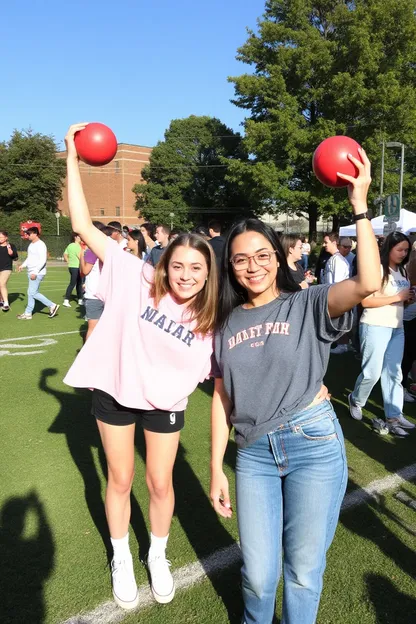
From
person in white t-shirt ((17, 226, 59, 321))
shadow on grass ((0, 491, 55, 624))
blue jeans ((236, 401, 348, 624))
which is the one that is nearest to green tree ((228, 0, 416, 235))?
person in white t-shirt ((17, 226, 59, 321))

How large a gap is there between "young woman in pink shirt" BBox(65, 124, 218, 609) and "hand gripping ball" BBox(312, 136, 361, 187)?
673mm

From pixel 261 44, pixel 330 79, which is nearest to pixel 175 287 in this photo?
pixel 330 79

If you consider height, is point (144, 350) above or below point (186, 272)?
below

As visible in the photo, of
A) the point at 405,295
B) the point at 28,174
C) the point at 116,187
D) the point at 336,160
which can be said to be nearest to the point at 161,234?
the point at 405,295

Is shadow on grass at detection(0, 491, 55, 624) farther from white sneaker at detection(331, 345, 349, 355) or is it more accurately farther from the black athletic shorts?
white sneaker at detection(331, 345, 349, 355)

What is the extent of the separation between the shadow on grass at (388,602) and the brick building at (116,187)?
62373mm

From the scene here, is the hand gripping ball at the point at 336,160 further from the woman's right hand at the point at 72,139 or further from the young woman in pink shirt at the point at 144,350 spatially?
the woman's right hand at the point at 72,139

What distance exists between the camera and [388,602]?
2.77 meters

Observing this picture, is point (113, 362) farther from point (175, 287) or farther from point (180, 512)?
point (180, 512)

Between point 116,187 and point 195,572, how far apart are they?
64.3 metres

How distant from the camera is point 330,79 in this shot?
3234 centimetres

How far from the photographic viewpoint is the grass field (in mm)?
2715

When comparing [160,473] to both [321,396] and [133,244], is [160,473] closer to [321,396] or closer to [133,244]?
[321,396]

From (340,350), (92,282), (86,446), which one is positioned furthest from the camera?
(340,350)
